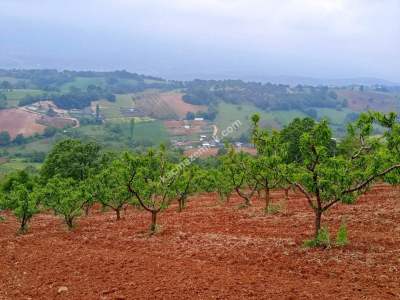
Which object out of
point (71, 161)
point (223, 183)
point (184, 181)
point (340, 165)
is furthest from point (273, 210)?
point (71, 161)

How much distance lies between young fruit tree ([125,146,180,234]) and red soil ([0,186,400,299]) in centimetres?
140

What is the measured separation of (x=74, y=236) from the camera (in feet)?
79.5

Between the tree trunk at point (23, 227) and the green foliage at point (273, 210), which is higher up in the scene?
the green foliage at point (273, 210)

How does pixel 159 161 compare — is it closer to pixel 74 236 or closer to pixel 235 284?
pixel 74 236

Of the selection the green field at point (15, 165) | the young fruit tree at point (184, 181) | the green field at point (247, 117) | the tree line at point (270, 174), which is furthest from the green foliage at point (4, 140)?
the young fruit tree at point (184, 181)

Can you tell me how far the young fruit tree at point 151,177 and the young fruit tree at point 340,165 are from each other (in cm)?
785

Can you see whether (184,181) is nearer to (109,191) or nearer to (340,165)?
(109,191)

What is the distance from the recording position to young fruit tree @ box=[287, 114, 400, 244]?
632 inches

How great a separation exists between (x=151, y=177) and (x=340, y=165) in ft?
35.3

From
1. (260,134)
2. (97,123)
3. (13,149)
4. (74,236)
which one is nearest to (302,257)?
(260,134)

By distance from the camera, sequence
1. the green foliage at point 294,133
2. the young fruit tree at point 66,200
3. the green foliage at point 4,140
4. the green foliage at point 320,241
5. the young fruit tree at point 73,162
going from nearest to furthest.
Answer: the green foliage at point 320,241, the young fruit tree at point 66,200, the green foliage at point 294,133, the young fruit tree at point 73,162, the green foliage at point 4,140

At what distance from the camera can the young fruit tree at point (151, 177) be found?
22.2 meters

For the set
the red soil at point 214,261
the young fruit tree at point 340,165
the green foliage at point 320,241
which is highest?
the young fruit tree at point 340,165

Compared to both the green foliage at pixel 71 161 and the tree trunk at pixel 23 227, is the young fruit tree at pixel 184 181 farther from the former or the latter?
the green foliage at pixel 71 161
